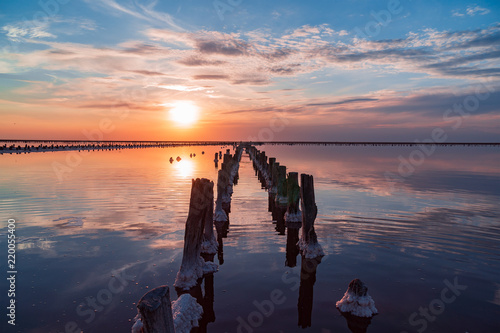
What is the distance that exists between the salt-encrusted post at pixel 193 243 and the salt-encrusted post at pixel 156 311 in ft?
13.2

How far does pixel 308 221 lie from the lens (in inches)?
433

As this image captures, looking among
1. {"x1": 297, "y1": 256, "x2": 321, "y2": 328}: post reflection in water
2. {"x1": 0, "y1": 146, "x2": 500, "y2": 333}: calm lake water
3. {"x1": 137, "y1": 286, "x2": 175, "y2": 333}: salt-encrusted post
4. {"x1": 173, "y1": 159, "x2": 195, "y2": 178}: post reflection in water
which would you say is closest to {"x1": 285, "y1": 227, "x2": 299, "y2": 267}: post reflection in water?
{"x1": 0, "y1": 146, "x2": 500, "y2": 333}: calm lake water

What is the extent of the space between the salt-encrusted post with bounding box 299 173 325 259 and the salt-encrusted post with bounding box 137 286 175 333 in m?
7.03

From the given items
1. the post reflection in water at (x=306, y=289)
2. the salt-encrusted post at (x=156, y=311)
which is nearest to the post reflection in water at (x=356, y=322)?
the post reflection in water at (x=306, y=289)

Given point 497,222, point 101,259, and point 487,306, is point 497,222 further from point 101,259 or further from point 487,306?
point 101,259

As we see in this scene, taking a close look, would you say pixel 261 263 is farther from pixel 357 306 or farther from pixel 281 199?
pixel 281 199

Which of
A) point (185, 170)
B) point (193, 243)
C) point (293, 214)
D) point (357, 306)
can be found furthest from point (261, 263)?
point (185, 170)

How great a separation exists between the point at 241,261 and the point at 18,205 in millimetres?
13477

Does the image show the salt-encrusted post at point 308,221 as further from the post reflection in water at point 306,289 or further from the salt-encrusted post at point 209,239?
the salt-encrusted post at point 209,239

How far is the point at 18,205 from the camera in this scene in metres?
17.0

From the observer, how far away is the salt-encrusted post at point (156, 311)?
438cm

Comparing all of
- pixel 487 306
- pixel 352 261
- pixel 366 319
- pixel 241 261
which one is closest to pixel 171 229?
pixel 241 261

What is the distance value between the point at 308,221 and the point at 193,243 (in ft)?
13.5

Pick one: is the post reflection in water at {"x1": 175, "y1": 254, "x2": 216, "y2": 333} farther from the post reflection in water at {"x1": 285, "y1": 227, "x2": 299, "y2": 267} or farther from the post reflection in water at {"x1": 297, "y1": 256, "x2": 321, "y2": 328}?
the post reflection in water at {"x1": 285, "y1": 227, "x2": 299, "y2": 267}
